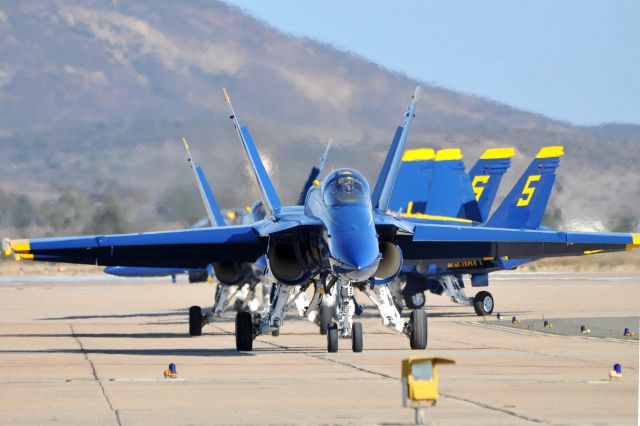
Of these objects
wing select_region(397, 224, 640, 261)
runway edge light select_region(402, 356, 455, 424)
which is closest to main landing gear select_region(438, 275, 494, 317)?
wing select_region(397, 224, 640, 261)

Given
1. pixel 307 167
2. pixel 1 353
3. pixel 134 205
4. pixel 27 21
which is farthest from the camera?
pixel 27 21

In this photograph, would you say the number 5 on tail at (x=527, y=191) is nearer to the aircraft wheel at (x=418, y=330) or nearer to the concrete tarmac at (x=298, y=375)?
the concrete tarmac at (x=298, y=375)

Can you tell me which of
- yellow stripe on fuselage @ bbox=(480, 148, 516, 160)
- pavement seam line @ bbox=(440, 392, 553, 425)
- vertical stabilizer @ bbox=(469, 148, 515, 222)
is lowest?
pavement seam line @ bbox=(440, 392, 553, 425)

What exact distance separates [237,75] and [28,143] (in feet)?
35.2

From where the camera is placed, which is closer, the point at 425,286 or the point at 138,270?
the point at 425,286

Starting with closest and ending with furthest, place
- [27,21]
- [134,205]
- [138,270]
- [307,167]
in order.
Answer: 1. [138,270]
2. [307,167]
3. [134,205]
4. [27,21]

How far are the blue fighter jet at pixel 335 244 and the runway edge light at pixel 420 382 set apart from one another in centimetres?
579

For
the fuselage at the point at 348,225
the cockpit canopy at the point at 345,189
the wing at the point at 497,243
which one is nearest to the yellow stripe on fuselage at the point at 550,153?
the wing at the point at 497,243

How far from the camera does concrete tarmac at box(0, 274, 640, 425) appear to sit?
1130cm

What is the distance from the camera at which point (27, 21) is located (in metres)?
82.1

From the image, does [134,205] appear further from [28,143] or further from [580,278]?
[580,278]

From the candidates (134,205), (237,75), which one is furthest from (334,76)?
(134,205)

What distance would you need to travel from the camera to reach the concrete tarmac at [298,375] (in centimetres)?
1130

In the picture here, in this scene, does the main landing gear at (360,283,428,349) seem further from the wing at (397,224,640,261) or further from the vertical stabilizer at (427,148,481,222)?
the vertical stabilizer at (427,148,481,222)
